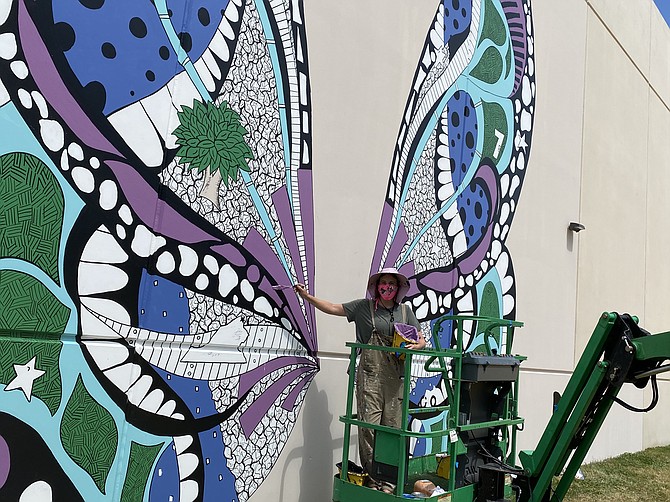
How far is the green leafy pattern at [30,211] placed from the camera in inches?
162

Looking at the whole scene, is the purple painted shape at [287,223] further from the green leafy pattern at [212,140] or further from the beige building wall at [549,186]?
the green leafy pattern at [212,140]

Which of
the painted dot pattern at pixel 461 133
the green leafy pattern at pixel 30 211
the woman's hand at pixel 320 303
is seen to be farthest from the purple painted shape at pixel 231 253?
the painted dot pattern at pixel 461 133

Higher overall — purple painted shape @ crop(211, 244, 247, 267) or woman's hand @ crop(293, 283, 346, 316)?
purple painted shape @ crop(211, 244, 247, 267)

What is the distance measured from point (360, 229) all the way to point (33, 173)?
3.30 metres

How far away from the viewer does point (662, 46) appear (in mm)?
15766

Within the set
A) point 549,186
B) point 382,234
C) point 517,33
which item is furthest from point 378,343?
point 517,33

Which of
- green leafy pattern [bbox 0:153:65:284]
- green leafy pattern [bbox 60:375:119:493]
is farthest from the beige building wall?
green leafy pattern [bbox 0:153:65:284]

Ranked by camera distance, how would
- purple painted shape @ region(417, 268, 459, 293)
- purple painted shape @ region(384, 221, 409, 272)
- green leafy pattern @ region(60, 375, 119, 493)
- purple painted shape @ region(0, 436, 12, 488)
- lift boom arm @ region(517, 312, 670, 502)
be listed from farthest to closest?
purple painted shape @ region(417, 268, 459, 293), purple painted shape @ region(384, 221, 409, 272), lift boom arm @ region(517, 312, 670, 502), green leafy pattern @ region(60, 375, 119, 493), purple painted shape @ region(0, 436, 12, 488)

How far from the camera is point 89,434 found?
446 centimetres

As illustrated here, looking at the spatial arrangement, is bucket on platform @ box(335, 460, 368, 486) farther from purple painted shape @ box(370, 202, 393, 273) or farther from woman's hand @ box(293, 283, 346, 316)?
purple painted shape @ box(370, 202, 393, 273)

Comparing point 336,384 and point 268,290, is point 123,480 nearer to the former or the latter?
point 268,290

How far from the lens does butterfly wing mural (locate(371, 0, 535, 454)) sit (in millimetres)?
7531

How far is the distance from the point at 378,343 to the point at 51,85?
3.14m

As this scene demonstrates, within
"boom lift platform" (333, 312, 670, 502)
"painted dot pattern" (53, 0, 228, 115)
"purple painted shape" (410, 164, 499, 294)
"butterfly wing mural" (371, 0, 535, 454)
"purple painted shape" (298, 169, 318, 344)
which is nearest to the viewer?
"painted dot pattern" (53, 0, 228, 115)
